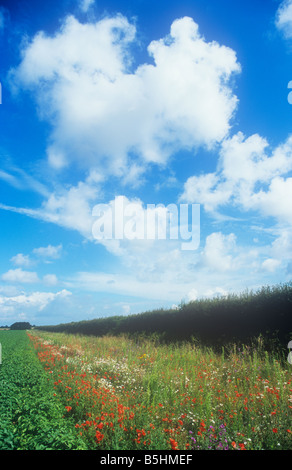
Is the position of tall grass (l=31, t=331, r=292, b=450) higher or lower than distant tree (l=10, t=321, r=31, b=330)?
higher

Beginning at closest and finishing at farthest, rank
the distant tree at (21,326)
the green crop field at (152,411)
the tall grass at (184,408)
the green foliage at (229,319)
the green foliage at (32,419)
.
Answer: the green foliage at (32,419) → the green crop field at (152,411) → the tall grass at (184,408) → the green foliage at (229,319) → the distant tree at (21,326)

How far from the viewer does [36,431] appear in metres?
4.18

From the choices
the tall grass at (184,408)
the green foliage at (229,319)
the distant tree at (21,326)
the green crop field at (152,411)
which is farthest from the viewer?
the distant tree at (21,326)

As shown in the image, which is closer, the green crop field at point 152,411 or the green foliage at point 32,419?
the green foliage at point 32,419

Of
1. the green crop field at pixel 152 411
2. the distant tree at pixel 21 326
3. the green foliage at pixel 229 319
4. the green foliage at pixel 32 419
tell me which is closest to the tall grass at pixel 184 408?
the green crop field at pixel 152 411

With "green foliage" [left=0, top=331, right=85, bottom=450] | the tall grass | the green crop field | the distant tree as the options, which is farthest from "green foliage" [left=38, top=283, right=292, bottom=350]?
the distant tree

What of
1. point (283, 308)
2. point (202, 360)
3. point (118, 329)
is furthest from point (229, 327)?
point (118, 329)

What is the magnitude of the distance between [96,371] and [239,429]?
560 centimetres

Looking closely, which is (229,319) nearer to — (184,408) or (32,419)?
(184,408)

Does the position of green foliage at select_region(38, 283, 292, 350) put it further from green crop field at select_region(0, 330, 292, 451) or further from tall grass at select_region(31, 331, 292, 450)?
green crop field at select_region(0, 330, 292, 451)

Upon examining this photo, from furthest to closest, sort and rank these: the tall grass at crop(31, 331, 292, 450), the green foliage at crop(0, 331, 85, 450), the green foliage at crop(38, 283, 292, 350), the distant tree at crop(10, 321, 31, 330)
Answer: the distant tree at crop(10, 321, 31, 330) < the green foliage at crop(38, 283, 292, 350) < the tall grass at crop(31, 331, 292, 450) < the green foliage at crop(0, 331, 85, 450)

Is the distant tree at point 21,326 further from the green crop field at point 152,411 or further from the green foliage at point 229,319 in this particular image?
the green crop field at point 152,411

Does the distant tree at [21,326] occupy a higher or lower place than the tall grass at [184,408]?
lower
